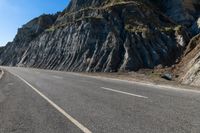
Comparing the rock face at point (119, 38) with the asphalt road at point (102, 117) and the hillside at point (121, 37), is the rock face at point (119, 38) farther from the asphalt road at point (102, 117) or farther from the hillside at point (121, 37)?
the asphalt road at point (102, 117)

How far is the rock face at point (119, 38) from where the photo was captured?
40.3 metres

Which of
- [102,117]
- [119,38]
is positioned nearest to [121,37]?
[119,38]

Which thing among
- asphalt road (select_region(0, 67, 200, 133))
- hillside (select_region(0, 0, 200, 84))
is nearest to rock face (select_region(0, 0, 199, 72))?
hillside (select_region(0, 0, 200, 84))

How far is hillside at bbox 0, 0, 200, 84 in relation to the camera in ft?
132

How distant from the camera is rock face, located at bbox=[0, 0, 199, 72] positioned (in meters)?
40.3

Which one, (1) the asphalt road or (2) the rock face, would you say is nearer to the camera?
(1) the asphalt road

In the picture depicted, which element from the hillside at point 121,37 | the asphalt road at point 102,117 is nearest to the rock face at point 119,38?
the hillside at point 121,37

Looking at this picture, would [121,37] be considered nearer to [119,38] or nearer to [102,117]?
[119,38]

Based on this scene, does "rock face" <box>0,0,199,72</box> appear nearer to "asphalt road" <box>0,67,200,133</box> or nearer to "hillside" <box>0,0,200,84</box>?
"hillside" <box>0,0,200,84</box>

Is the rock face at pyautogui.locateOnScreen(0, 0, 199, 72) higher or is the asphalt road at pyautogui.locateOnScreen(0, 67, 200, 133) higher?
the rock face at pyautogui.locateOnScreen(0, 0, 199, 72)

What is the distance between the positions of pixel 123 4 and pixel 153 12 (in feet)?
18.5

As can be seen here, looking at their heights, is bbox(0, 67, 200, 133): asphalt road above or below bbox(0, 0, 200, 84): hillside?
below

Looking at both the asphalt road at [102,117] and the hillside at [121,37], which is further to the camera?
the hillside at [121,37]

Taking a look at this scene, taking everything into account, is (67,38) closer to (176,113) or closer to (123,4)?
(123,4)
